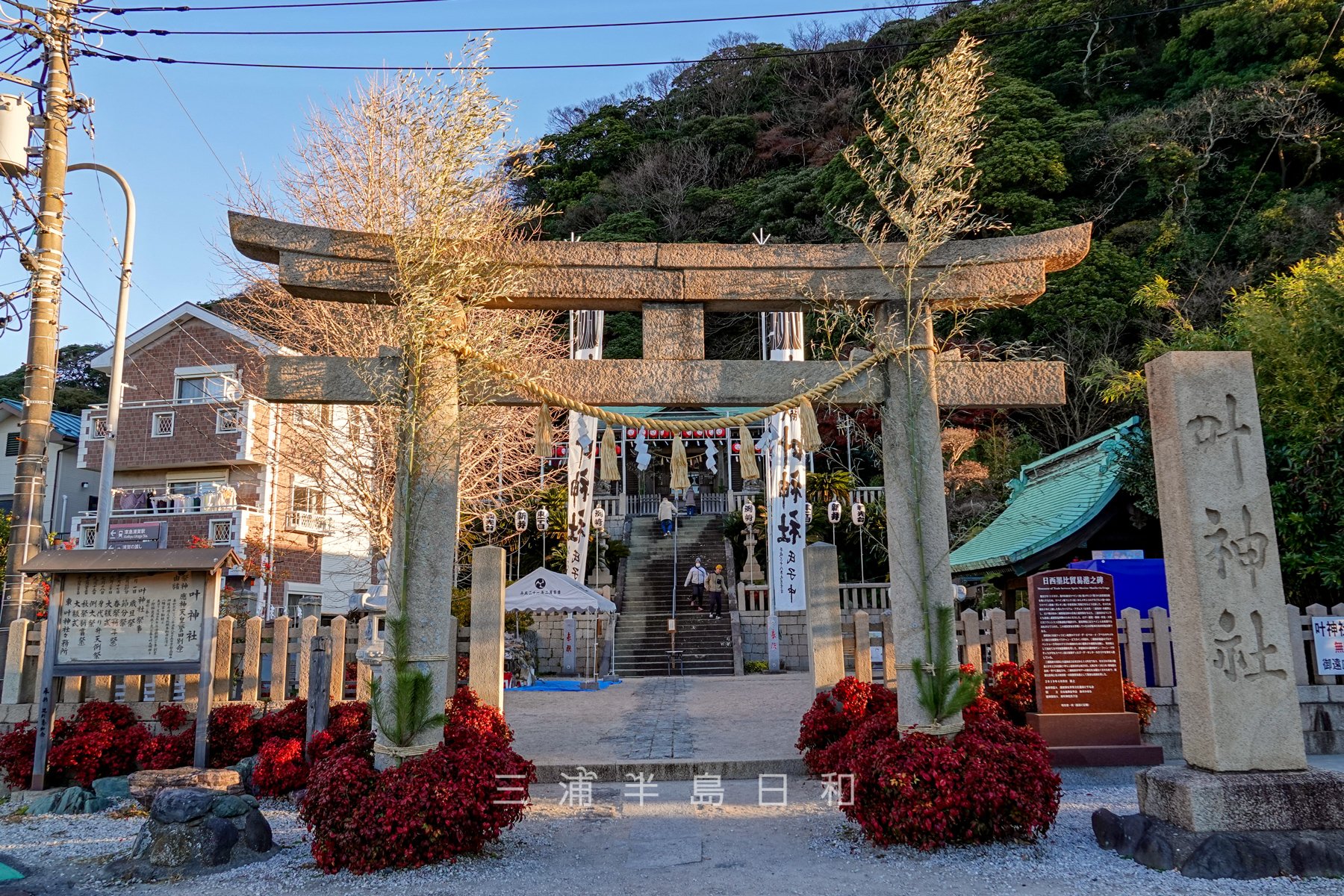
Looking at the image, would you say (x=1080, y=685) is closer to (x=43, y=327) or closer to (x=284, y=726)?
(x=284, y=726)

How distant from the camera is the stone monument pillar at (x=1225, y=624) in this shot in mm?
5430

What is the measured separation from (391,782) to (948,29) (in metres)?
34.6

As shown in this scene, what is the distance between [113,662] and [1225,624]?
988 cm

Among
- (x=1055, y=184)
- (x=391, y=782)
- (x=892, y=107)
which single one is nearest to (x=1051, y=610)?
(x=892, y=107)

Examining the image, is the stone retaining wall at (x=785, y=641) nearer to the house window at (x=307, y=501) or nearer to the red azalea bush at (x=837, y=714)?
the red azalea bush at (x=837, y=714)

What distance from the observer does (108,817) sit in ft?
25.8

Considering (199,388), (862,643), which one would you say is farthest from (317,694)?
(199,388)

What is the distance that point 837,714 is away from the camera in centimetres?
841

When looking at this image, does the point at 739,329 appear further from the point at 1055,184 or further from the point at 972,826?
the point at 972,826

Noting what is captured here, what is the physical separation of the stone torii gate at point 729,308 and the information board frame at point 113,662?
290 cm

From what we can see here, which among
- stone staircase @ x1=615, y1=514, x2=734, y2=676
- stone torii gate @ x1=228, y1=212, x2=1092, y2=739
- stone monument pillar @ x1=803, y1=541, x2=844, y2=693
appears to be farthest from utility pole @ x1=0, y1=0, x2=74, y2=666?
stone staircase @ x1=615, y1=514, x2=734, y2=676

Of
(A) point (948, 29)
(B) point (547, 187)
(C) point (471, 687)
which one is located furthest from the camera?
(B) point (547, 187)

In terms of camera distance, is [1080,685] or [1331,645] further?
[1331,645]

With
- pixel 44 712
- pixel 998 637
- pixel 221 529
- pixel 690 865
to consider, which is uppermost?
pixel 221 529
